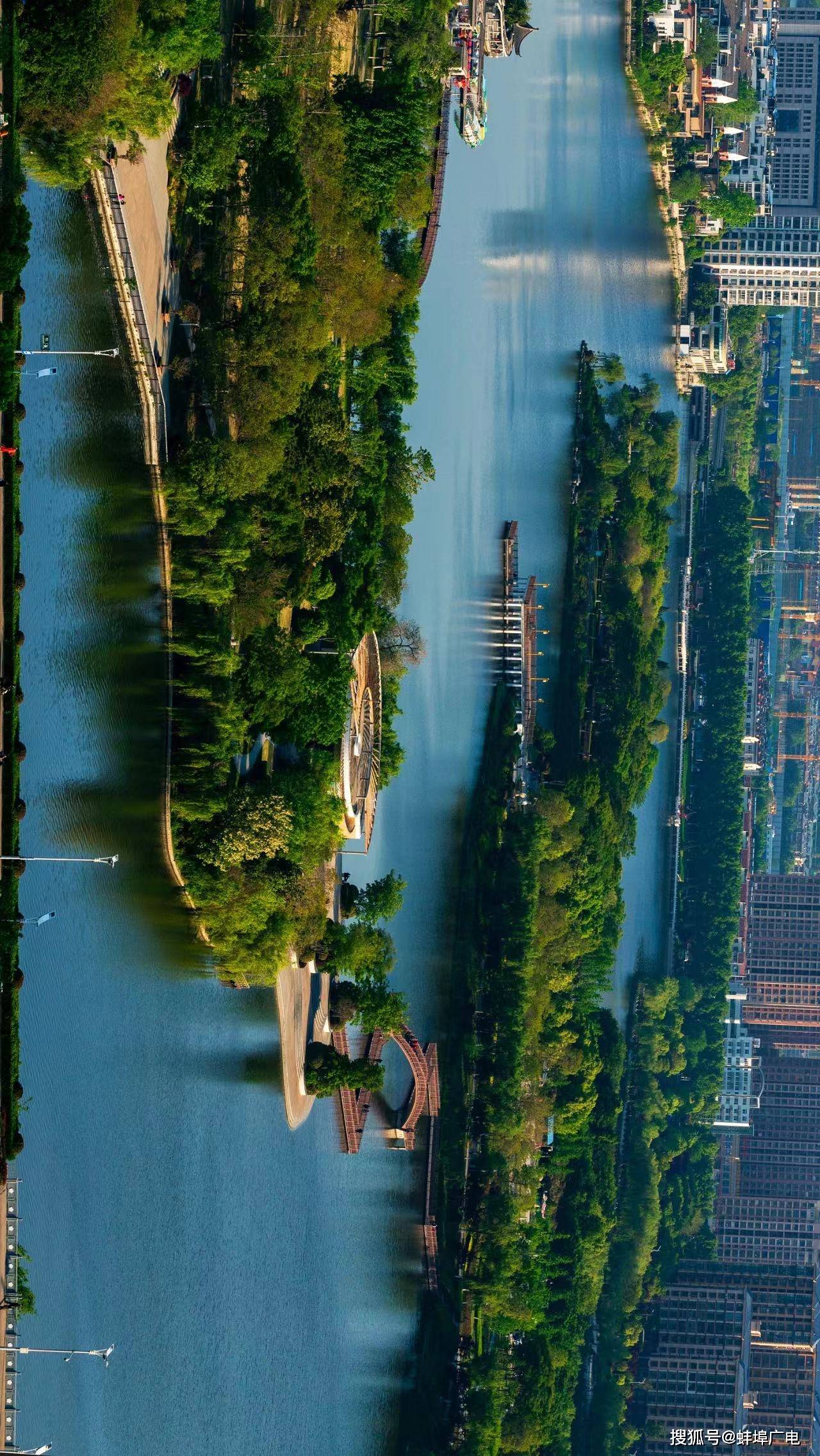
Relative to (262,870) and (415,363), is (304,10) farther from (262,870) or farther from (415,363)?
(262,870)

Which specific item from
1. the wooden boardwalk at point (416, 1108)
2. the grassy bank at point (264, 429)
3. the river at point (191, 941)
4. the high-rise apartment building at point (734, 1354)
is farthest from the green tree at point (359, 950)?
the high-rise apartment building at point (734, 1354)

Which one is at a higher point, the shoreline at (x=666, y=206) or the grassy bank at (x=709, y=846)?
the shoreline at (x=666, y=206)

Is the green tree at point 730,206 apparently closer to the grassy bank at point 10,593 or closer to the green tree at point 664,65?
the green tree at point 664,65

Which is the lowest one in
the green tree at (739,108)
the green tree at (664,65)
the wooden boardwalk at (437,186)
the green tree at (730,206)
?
the wooden boardwalk at (437,186)

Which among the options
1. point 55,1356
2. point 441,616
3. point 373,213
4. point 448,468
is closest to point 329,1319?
point 55,1356

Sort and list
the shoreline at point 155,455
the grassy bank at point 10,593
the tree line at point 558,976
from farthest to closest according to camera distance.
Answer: the tree line at point 558,976 < the shoreline at point 155,455 < the grassy bank at point 10,593

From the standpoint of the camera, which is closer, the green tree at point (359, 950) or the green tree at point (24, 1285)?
the green tree at point (24, 1285)

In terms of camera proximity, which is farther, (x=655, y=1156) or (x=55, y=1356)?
(x=655, y=1156)
